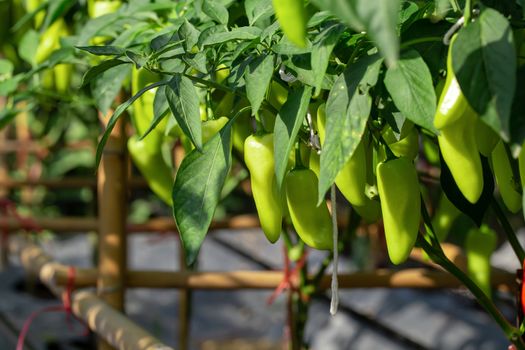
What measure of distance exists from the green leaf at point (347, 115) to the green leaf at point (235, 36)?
0.11m

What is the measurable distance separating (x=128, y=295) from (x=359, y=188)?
2.11m

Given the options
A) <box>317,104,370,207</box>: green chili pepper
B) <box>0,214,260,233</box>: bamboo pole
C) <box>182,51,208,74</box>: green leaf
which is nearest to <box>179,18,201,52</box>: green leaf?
<box>182,51,208,74</box>: green leaf

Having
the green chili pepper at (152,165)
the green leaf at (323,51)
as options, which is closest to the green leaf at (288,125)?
the green leaf at (323,51)

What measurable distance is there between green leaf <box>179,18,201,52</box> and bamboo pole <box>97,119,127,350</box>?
0.54 meters

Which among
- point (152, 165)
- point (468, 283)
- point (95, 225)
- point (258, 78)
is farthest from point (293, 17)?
point (95, 225)

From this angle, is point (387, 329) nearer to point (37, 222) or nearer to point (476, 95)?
point (37, 222)

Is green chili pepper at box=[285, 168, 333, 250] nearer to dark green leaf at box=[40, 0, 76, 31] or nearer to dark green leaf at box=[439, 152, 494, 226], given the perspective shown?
dark green leaf at box=[439, 152, 494, 226]

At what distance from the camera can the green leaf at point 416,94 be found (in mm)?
506

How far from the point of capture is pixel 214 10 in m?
0.69

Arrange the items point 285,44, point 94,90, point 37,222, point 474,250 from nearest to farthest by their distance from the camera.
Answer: point 285,44 < point 94,90 < point 474,250 < point 37,222

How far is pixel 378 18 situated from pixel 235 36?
256 mm

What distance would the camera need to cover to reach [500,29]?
0.46m

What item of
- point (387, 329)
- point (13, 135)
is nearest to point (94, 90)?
point (387, 329)

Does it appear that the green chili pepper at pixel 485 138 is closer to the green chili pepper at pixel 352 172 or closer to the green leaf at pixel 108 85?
the green chili pepper at pixel 352 172
